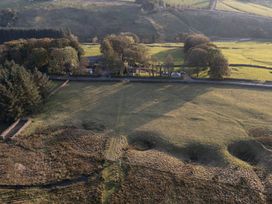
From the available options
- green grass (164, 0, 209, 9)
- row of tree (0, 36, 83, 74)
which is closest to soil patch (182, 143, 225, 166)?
row of tree (0, 36, 83, 74)

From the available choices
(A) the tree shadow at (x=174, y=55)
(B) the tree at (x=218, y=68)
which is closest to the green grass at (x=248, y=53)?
(A) the tree shadow at (x=174, y=55)

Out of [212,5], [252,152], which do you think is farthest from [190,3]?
[252,152]

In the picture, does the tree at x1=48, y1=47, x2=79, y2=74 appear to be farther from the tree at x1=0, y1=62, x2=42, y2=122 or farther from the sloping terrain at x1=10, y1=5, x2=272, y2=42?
the sloping terrain at x1=10, y1=5, x2=272, y2=42

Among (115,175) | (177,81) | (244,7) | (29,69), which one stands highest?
(244,7)

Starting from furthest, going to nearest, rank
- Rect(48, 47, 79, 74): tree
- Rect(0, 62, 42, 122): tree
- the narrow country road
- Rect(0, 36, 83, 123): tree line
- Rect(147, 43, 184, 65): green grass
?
the narrow country road
Rect(147, 43, 184, 65): green grass
Rect(48, 47, 79, 74): tree
Rect(0, 36, 83, 123): tree line
Rect(0, 62, 42, 122): tree

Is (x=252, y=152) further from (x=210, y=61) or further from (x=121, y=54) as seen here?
(x=121, y=54)

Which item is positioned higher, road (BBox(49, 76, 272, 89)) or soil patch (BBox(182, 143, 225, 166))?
road (BBox(49, 76, 272, 89))

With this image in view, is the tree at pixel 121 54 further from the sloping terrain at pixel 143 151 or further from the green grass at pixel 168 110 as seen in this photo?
the sloping terrain at pixel 143 151
